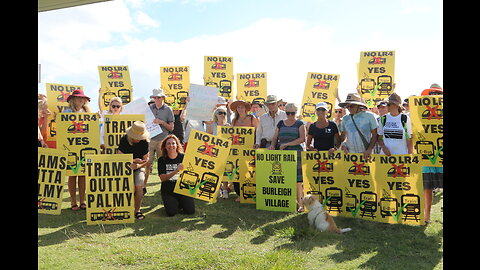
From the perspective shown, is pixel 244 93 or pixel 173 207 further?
pixel 244 93

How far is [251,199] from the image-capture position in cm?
809

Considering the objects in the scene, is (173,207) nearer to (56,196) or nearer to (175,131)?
(56,196)

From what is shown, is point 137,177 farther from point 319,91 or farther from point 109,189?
point 319,91

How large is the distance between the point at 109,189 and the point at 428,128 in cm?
525

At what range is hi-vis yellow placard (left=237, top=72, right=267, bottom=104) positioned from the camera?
12164mm

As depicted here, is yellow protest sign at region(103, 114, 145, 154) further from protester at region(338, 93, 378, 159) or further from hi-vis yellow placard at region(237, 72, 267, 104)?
hi-vis yellow placard at region(237, 72, 267, 104)

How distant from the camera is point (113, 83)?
10.9 m

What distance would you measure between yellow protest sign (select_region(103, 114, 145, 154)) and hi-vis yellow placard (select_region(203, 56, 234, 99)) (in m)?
4.72

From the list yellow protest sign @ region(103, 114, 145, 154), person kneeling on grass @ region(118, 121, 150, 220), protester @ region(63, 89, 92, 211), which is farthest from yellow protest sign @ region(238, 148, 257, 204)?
protester @ region(63, 89, 92, 211)

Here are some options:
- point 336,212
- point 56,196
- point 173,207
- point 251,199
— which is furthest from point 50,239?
point 336,212

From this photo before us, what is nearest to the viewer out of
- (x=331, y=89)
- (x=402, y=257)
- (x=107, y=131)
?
(x=402, y=257)

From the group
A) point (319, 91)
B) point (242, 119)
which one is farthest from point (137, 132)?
point (319, 91)
